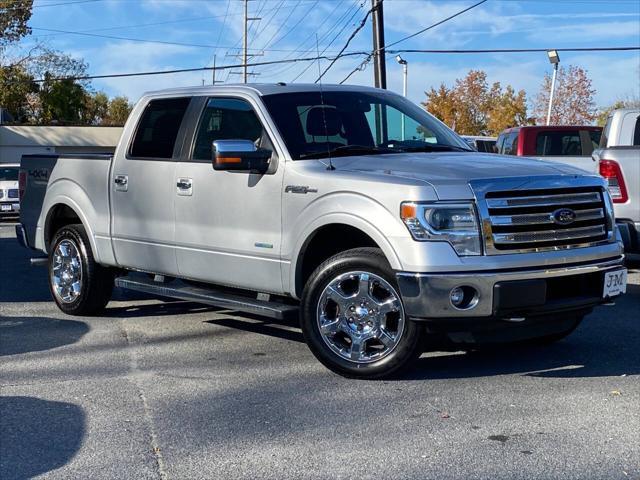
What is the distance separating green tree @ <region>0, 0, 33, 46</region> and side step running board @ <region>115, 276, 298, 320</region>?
50249mm

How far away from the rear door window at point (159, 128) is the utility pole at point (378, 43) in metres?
16.1

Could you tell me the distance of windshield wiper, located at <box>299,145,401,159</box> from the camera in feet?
21.3

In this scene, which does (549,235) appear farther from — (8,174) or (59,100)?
(59,100)

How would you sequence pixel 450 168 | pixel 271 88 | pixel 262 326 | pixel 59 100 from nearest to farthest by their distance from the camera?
pixel 450 168 < pixel 271 88 < pixel 262 326 < pixel 59 100

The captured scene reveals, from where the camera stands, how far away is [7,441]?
15.5 feet

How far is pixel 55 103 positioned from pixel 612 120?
185 ft

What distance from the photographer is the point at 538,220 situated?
5.65 meters

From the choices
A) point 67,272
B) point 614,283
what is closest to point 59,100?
point 67,272

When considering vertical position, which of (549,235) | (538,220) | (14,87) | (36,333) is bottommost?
(36,333)

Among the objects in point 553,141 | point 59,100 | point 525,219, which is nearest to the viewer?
point 525,219

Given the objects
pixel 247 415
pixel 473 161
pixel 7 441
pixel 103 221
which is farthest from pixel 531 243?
pixel 103 221

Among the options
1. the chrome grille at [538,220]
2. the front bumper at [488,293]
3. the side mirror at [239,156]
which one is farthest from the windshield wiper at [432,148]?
the front bumper at [488,293]

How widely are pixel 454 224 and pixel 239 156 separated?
1.71m

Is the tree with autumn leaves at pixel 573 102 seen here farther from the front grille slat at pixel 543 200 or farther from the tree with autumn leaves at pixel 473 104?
the front grille slat at pixel 543 200
